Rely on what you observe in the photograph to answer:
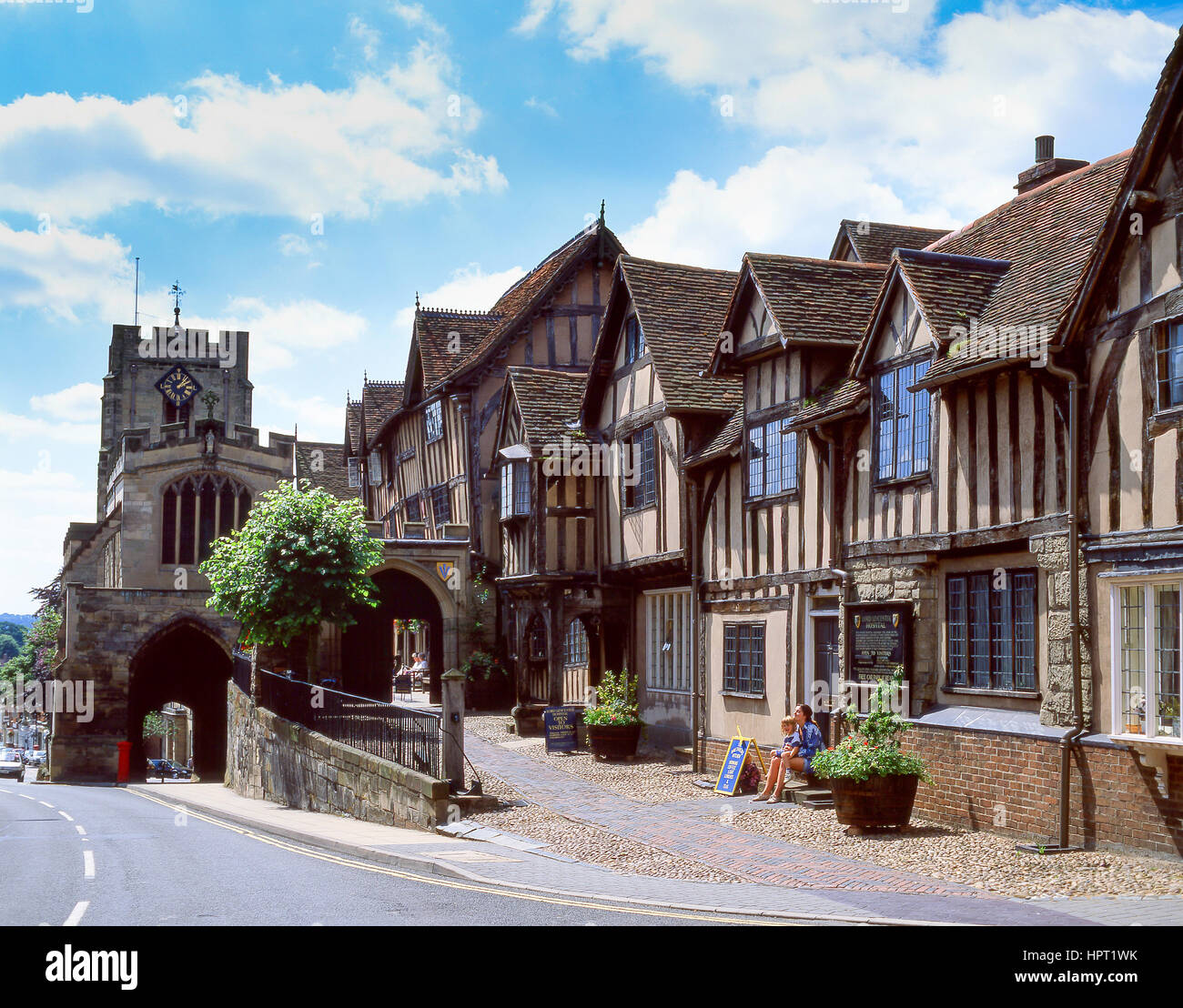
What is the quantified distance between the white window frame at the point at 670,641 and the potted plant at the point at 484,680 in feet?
26.3

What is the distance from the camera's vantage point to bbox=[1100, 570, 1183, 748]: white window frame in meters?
11.3

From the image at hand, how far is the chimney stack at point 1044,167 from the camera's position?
64.3ft

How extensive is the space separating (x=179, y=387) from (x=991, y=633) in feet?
224

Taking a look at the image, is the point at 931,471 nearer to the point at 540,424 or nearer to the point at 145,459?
the point at 540,424

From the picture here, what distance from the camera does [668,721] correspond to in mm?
22766

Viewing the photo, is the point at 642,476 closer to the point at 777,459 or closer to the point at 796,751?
the point at 777,459

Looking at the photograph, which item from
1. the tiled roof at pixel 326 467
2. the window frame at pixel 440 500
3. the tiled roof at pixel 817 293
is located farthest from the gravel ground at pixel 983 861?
the tiled roof at pixel 326 467

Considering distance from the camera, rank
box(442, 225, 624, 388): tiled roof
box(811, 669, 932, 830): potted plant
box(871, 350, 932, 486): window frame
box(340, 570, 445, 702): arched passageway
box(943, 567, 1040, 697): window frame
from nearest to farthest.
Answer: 1. box(943, 567, 1040, 697): window frame
2. box(811, 669, 932, 830): potted plant
3. box(871, 350, 932, 486): window frame
4. box(442, 225, 624, 388): tiled roof
5. box(340, 570, 445, 702): arched passageway

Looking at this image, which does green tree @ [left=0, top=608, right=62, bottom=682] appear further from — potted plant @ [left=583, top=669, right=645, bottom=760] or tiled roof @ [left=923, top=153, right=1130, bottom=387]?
tiled roof @ [left=923, top=153, right=1130, bottom=387]

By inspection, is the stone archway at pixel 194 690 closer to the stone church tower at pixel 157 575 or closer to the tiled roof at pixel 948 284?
the stone church tower at pixel 157 575

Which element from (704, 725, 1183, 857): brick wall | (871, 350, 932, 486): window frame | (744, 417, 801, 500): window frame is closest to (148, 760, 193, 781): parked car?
(744, 417, 801, 500): window frame

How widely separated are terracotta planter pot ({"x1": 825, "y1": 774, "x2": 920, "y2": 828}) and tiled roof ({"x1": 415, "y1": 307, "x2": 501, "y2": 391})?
23301 mm
